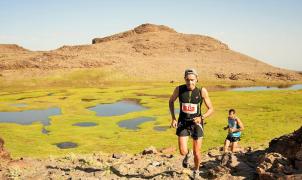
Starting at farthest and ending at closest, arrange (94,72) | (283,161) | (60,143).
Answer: (94,72)
(60,143)
(283,161)

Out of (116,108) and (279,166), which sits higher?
(279,166)

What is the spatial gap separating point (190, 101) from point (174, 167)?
2.95 meters

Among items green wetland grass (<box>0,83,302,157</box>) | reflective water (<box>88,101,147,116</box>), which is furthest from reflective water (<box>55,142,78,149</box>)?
reflective water (<box>88,101,147,116</box>)

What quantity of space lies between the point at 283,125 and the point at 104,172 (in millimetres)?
25330

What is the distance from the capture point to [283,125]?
34.5 m

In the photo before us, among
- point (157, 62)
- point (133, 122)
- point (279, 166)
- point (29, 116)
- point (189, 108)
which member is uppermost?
point (157, 62)

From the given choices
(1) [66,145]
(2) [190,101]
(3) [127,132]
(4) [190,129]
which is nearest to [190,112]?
(2) [190,101]

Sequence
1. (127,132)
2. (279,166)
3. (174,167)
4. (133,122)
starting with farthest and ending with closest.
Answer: (133,122) < (127,132) < (174,167) < (279,166)

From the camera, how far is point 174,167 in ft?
44.6

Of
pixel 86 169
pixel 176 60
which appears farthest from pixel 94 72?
pixel 86 169

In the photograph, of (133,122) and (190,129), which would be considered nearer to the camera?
(190,129)

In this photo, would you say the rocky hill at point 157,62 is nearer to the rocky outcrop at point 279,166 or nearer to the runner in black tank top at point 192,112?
the runner in black tank top at point 192,112

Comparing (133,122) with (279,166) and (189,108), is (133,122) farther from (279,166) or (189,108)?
(279,166)

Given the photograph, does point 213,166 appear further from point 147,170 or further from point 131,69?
point 131,69
